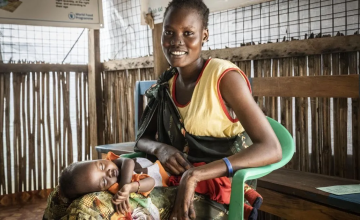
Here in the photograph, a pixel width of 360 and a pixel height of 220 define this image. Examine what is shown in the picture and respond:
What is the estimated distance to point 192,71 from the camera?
2.29 metres

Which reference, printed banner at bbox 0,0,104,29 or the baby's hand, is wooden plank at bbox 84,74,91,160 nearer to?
printed banner at bbox 0,0,104,29

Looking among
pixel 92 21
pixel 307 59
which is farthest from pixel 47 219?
pixel 92 21

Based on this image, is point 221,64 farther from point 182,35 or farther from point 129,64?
point 129,64

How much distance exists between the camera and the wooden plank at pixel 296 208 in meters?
2.53

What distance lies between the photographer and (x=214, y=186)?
1993 mm

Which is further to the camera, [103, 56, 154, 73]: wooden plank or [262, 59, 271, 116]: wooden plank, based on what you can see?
[103, 56, 154, 73]: wooden plank

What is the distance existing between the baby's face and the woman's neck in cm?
69

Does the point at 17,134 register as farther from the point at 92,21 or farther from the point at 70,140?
the point at 92,21

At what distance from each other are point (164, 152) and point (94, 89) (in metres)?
3.82

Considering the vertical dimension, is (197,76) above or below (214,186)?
above

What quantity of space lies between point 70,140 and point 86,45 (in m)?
1.46

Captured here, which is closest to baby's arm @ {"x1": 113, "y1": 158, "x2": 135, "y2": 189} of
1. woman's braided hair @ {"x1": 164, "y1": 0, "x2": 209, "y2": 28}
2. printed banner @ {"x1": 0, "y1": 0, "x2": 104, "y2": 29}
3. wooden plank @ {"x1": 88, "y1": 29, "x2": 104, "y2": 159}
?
woman's braided hair @ {"x1": 164, "y1": 0, "x2": 209, "y2": 28}

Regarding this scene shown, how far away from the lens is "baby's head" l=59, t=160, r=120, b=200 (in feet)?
5.84

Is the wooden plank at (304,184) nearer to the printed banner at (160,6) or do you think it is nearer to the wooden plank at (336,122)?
the wooden plank at (336,122)
